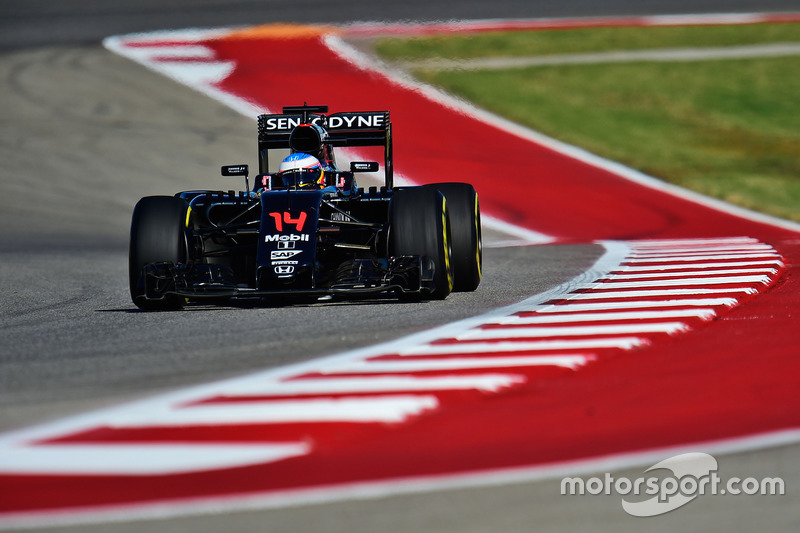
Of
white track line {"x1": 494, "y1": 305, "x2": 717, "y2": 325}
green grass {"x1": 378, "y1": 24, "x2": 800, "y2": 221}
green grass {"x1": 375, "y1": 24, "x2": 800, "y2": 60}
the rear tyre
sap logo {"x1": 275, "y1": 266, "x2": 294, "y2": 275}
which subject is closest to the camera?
white track line {"x1": 494, "y1": 305, "x2": 717, "y2": 325}

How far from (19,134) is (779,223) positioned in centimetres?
1281

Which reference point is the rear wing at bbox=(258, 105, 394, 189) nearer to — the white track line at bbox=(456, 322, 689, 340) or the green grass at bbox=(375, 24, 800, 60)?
the white track line at bbox=(456, 322, 689, 340)

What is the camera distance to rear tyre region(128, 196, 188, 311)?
922 centimetres

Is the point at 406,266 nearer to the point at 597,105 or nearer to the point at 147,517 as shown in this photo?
the point at 147,517

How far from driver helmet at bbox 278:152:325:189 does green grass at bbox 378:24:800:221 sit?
1065cm

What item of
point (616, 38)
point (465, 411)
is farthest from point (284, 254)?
point (616, 38)

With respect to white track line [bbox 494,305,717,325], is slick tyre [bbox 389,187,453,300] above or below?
above

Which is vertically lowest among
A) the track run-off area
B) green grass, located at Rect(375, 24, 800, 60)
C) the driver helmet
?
the track run-off area

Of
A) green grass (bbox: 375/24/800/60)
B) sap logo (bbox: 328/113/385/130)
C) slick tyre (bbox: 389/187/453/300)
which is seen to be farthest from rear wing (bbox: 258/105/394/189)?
green grass (bbox: 375/24/800/60)

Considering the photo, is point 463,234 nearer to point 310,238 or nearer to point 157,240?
point 310,238

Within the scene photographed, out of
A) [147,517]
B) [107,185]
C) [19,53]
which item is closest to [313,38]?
[19,53]

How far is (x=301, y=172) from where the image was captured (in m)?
10.2

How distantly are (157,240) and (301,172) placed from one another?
4.67 ft

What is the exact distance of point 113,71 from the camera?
2578 cm
